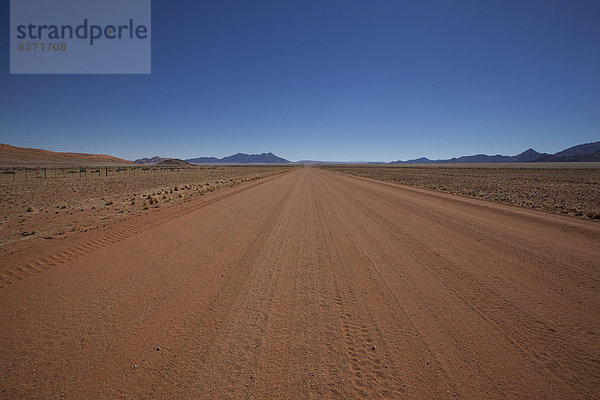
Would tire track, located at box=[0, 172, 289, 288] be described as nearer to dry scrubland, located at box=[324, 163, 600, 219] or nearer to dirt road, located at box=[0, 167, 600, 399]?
dirt road, located at box=[0, 167, 600, 399]

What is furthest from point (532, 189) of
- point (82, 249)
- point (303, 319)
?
point (82, 249)

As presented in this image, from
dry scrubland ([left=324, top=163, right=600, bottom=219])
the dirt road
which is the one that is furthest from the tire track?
dry scrubland ([left=324, top=163, right=600, bottom=219])

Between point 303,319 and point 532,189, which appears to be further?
point 532,189

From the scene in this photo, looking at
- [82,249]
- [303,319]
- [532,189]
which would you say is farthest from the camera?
[532,189]

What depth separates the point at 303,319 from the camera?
3.59 metres

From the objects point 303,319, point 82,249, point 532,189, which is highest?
point 532,189

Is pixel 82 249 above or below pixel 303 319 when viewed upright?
above

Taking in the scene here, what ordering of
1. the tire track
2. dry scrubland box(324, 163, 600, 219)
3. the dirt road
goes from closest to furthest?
the dirt road, the tire track, dry scrubland box(324, 163, 600, 219)

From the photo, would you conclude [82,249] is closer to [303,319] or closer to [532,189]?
[303,319]

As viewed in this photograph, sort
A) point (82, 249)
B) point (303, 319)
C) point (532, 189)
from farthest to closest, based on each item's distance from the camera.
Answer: point (532, 189) < point (82, 249) < point (303, 319)

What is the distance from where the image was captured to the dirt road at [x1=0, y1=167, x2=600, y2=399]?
8.46 feet

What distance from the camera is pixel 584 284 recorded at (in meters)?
4.67

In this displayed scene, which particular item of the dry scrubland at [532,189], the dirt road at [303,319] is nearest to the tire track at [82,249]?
the dirt road at [303,319]

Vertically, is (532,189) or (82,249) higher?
(532,189)
